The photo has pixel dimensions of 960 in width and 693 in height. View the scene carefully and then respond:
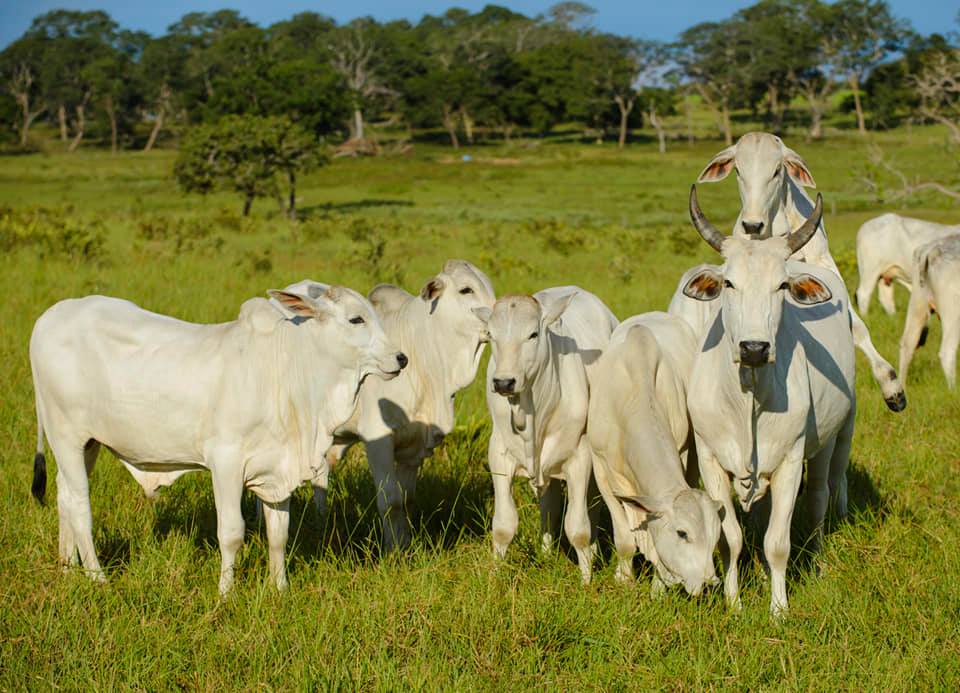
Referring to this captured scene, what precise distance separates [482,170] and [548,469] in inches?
1866

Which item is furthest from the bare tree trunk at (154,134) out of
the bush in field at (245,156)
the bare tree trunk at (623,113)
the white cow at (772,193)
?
the white cow at (772,193)

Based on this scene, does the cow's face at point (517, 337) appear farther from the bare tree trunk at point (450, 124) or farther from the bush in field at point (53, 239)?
the bare tree trunk at point (450, 124)

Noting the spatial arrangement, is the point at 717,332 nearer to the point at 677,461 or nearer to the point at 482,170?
the point at 677,461

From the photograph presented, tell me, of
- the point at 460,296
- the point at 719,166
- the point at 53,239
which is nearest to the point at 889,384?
the point at 719,166

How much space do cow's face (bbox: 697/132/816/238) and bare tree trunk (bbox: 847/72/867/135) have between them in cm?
6340

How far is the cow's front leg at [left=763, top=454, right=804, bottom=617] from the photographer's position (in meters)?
4.91

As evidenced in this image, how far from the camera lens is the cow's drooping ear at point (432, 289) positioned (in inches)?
223

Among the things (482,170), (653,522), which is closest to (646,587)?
(653,522)

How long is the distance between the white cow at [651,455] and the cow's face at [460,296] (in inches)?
28.0

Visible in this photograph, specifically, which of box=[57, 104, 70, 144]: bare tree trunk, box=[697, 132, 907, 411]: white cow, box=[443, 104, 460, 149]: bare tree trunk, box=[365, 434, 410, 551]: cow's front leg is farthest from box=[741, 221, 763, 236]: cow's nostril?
box=[57, 104, 70, 144]: bare tree trunk

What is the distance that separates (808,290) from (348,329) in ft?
6.75

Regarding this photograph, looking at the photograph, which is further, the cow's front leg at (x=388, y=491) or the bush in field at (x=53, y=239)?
the bush in field at (x=53, y=239)

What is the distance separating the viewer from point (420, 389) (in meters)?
5.93

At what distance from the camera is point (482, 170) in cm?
5188
